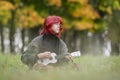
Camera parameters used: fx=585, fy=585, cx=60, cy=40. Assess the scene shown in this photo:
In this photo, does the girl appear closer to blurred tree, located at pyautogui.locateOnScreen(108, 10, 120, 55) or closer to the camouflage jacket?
the camouflage jacket

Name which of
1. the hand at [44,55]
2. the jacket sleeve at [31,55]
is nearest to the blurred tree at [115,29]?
the jacket sleeve at [31,55]

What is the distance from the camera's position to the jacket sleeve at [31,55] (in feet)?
24.2

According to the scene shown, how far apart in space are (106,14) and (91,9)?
2.74 m

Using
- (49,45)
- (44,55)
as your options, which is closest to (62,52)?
(49,45)

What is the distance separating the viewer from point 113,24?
27.8 meters

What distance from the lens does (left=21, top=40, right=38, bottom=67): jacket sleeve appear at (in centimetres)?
738

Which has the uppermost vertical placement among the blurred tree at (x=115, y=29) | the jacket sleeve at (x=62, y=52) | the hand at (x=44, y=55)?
the blurred tree at (x=115, y=29)

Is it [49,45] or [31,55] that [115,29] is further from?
[31,55]

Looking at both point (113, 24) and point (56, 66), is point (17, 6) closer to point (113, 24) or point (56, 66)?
point (113, 24)

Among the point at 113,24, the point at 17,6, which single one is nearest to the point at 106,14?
the point at 113,24

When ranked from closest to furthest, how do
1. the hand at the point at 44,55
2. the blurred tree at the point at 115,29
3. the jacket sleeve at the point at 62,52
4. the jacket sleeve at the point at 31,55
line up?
1. the hand at the point at 44,55
2. the jacket sleeve at the point at 31,55
3. the jacket sleeve at the point at 62,52
4. the blurred tree at the point at 115,29

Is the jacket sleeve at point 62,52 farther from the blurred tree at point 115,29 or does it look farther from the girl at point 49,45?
the blurred tree at point 115,29

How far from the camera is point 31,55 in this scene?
292 inches

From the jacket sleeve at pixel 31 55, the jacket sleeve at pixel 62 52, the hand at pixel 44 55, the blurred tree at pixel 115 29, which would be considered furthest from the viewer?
the blurred tree at pixel 115 29
